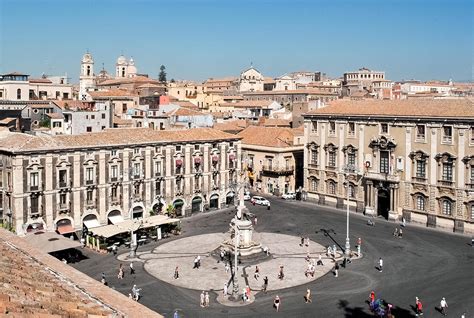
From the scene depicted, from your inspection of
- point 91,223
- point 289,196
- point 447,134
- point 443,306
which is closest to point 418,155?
point 447,134

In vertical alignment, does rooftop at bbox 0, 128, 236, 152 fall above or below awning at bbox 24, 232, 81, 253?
above

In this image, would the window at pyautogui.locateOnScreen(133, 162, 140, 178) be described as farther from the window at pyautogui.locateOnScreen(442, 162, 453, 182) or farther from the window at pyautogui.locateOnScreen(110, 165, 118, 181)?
the window at pyautogui.locateOnScreen(442, 162, 453, 182)

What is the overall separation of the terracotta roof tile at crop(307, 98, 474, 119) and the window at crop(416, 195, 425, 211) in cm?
934

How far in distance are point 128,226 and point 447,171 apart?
35.0 meters

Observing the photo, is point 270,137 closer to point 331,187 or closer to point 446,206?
point 331,187

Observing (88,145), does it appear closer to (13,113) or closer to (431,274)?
(13,113)

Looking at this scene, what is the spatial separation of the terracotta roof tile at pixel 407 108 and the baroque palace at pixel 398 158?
107 mm

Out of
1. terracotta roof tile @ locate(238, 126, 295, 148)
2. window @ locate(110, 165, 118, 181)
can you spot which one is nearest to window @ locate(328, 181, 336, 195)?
terracotta roof tile @ locate(238, 126, 295, 148)

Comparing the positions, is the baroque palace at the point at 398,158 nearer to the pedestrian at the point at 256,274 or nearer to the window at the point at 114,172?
the pedestrian at the point at 256,274

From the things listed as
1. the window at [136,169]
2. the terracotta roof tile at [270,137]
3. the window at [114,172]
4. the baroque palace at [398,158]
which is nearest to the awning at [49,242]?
the window at [114,172]

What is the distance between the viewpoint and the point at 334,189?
76500 millimetres

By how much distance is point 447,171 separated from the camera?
63.6 meters

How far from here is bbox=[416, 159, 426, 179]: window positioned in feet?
216

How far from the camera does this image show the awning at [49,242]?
49406 mm
